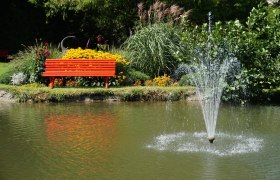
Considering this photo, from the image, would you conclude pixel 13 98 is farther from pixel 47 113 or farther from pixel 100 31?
pixel 100 31

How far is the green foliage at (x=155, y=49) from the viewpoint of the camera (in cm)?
1685

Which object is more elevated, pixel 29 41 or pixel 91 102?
pixel 29 41

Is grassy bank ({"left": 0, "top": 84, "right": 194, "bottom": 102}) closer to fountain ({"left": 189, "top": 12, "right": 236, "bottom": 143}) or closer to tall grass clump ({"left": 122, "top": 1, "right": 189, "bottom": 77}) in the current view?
fountain ({"left": 189, "top": 12, "right": 236, "bottom": 143})

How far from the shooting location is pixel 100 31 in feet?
76.6

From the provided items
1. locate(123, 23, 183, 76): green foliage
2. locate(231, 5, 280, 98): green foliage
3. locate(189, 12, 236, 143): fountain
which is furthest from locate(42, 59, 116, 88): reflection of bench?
locate(231, 5, 280, 98): green foliage

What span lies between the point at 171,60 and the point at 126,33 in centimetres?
492

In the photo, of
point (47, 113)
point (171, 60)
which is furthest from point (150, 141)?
point (171, 60)

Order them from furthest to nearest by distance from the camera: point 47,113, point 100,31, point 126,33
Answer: point 100,31 → point 126,33 → point 47,113

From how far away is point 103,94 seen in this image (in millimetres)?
15234

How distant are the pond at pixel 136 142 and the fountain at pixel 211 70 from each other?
366mm

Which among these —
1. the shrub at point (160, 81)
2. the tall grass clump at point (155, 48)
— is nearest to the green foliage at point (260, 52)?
the tall grass clump at point (155, 48)

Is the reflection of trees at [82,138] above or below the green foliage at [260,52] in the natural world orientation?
below

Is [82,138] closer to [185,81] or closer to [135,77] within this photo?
[185,81]

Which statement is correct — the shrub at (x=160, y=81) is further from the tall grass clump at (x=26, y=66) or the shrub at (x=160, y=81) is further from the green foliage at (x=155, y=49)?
the tall grass clump at (x=26, y=66)
